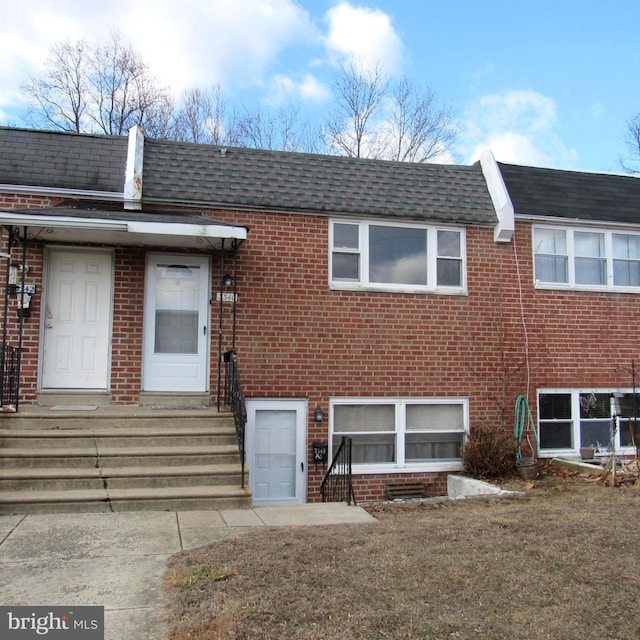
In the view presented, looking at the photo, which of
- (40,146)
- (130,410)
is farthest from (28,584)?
(40,146)

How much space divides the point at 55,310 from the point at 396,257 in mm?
5280

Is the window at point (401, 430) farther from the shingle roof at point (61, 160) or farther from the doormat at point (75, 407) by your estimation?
the shingle roof at point (61, 160)

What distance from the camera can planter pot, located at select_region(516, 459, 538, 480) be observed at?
30.4 feet

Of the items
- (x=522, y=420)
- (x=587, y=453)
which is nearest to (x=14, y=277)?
(x=522, y=420)

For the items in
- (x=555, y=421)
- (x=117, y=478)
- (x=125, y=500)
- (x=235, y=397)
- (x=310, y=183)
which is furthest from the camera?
(x=555, y=421)

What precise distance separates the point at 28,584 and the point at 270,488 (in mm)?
5112

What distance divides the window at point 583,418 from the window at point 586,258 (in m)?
1.94

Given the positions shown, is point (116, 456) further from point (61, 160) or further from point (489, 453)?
point (489, 453)

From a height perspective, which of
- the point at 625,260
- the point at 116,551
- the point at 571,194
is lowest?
the point at 116,551

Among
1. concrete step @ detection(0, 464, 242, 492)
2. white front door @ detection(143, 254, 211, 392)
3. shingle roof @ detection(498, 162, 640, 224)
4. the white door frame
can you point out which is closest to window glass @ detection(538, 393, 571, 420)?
shingle roof @ detection(498, 162, 640, 224)

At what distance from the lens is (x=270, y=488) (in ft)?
30.1

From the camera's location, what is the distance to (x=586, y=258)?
1084cm

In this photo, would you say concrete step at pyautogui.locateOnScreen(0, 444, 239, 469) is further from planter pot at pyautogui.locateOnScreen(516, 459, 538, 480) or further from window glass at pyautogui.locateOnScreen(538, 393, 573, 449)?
window glass at pyautogui.locateOnScreen(538, 393, 573, 449)

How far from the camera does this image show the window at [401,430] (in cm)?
961
